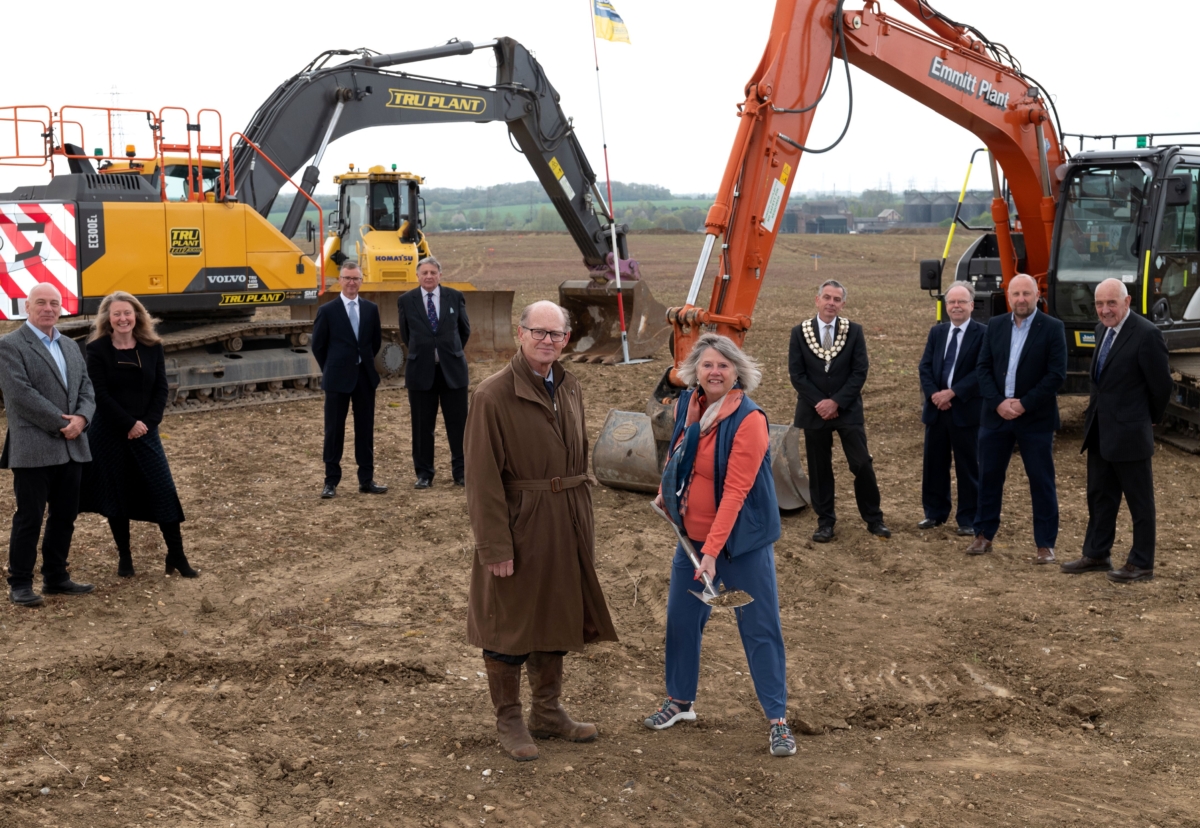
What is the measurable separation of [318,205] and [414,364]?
464 centimetres

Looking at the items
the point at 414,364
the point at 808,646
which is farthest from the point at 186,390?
the point at 808,646

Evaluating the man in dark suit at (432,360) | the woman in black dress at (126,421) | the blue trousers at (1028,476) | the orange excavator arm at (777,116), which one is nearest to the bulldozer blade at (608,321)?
the man in dark suit at (432,360)

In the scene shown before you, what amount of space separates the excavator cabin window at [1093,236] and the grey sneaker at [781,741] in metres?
7.51

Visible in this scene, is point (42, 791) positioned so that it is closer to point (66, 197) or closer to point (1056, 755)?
point (1056, 755)

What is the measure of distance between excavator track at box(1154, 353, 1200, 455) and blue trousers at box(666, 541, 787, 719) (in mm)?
7249

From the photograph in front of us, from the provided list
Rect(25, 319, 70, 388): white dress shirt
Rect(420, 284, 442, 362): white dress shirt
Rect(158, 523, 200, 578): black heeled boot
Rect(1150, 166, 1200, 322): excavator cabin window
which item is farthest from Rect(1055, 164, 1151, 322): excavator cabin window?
Rect(25, 319, 70, 388): white dress shirt

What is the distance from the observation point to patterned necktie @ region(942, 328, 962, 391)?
8070mm

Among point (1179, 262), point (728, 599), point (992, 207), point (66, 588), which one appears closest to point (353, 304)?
point (66, 588)

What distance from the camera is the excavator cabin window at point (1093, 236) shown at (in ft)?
35.7

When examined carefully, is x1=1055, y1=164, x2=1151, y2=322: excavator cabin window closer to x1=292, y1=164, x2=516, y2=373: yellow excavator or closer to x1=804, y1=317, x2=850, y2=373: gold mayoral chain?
x1=804, y1=317, x2=850, y2=373: gold mayoral chain

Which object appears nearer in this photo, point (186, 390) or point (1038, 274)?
point (1038, 274)

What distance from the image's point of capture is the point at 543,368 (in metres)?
4.61

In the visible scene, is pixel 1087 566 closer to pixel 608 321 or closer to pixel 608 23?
pixel 608 23

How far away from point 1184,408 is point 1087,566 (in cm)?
420
